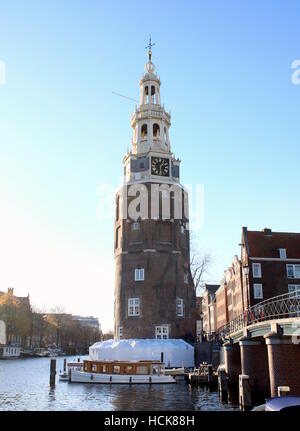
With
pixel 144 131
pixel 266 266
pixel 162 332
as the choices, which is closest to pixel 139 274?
pixel 162 332

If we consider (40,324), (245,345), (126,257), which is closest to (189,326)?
(126,257)

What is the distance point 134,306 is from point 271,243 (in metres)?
20.4

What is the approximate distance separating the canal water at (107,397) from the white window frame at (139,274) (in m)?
17.6

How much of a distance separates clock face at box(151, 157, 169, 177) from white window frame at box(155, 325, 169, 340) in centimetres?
2134

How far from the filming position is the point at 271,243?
192 feet

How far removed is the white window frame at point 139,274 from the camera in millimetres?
57800

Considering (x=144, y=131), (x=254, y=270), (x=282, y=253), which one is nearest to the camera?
(x=254, y=270)

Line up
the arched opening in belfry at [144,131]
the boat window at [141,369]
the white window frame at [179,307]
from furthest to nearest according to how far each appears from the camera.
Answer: the arched opening in belfry at [144,131], the white window frame at [179,307], the boat window at [141,369]

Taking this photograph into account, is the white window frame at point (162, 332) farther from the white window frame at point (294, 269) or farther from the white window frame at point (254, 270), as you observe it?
the white window frame at point (294, 269)

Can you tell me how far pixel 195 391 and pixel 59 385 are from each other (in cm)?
1381

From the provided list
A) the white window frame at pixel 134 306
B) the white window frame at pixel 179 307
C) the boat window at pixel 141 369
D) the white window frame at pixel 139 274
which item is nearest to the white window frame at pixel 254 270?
the white window frame at pixel 179 307

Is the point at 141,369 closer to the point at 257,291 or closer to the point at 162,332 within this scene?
the point at 162,332

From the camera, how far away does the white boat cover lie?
166 ft
